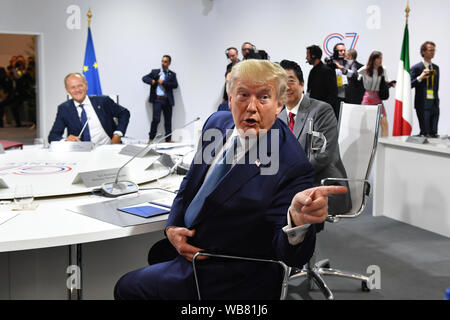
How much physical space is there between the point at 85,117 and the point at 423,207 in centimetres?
296

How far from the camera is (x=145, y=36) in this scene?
9.58 m

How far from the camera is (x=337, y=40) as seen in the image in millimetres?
8828

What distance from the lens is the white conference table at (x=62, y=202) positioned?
1981 mm

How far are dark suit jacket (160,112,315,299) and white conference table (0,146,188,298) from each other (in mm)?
Answer: 336

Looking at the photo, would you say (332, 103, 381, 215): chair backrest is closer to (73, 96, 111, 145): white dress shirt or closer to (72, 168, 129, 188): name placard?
(72, 168, 129, 188): name placard

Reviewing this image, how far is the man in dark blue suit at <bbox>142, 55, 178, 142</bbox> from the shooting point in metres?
9.50

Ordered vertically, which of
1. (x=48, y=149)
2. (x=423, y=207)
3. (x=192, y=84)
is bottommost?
(x=423, y=207)

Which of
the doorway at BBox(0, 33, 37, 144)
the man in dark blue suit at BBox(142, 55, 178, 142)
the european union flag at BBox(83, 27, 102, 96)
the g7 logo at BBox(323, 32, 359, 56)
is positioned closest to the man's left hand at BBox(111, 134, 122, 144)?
the european union flag at BBox(83, 27, 102, 96)

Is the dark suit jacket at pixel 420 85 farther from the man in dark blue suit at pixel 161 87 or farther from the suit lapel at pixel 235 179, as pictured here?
the suit lapel at pixel 235 179

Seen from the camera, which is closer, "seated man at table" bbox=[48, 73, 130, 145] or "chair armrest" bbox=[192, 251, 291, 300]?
"chair armrest" bbox=[192, 251, 291, 300]

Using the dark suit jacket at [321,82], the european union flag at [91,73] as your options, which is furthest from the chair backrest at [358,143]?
the european union flag at [91,73]
